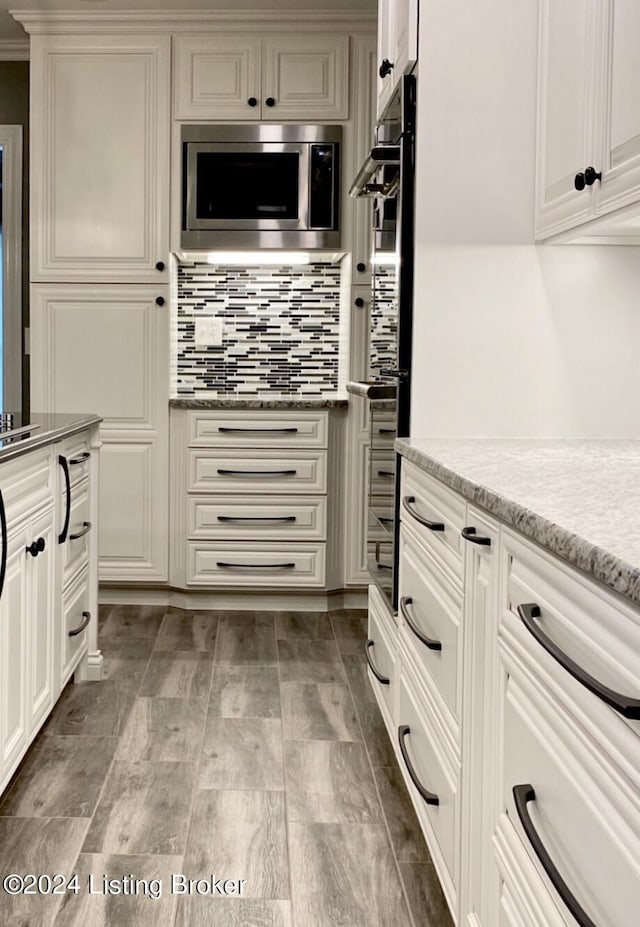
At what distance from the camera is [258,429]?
4.00 m

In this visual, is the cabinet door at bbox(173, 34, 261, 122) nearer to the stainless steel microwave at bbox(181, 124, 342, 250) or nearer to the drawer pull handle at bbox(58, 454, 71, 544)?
the stainless steel microwave at bbox(181, 124, 342, 250)

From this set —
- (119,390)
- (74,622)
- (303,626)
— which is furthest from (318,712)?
(119,390)

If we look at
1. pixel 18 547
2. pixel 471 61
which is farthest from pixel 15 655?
pixel 471 61

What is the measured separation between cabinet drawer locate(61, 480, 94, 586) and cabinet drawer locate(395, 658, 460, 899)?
3.46 ft

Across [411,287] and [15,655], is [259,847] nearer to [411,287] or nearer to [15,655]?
[15,655]

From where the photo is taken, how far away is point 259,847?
201cm

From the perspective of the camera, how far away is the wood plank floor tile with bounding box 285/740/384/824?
218cm

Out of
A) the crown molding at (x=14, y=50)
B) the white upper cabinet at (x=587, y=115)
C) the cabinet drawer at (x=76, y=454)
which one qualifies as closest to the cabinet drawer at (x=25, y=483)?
the cabinet drawer at (x=76, y=454)

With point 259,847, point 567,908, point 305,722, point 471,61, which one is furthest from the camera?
point 305,722

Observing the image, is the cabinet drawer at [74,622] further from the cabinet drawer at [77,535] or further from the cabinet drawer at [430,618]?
the cabinet drawer at [430,618]

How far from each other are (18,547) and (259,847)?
0.84 m

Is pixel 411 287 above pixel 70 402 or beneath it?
above

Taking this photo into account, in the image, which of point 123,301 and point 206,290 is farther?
point 206,290

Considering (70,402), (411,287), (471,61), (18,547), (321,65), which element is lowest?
(18,547)
